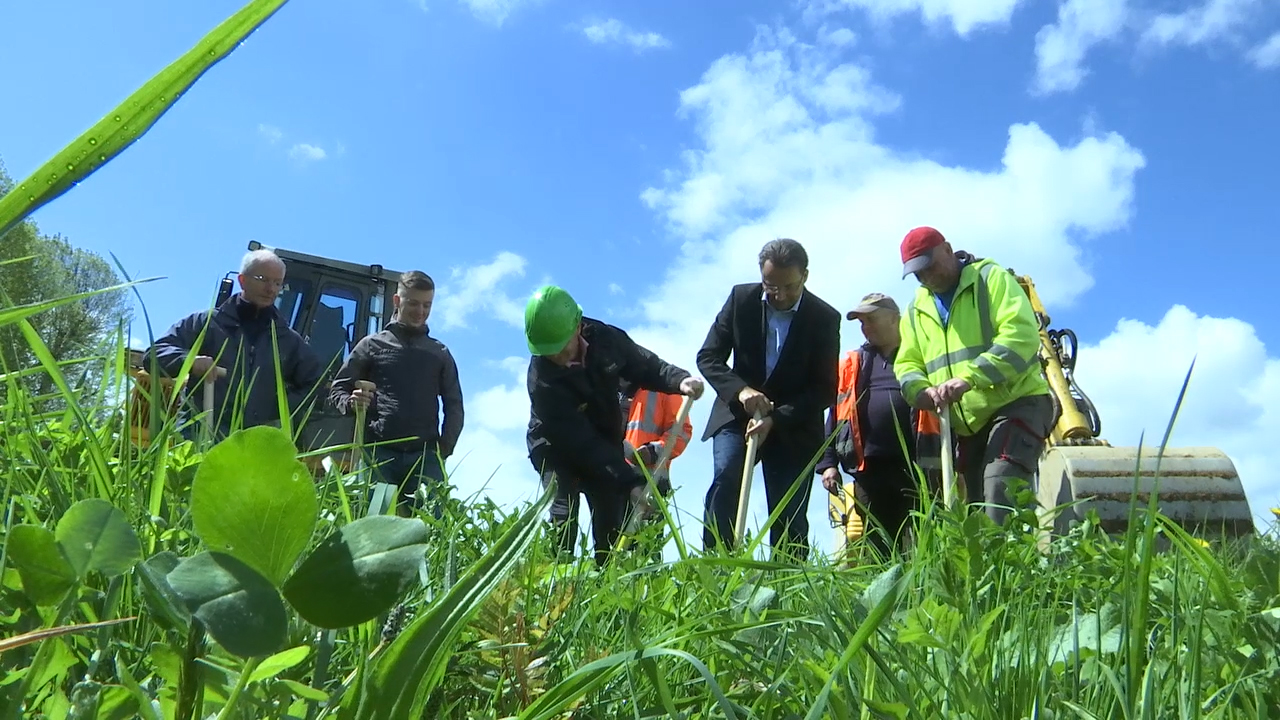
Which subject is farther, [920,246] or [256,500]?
[920,246]

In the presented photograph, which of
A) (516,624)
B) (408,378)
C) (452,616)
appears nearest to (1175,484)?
(408,378)

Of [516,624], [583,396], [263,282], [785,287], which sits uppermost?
[785,287]

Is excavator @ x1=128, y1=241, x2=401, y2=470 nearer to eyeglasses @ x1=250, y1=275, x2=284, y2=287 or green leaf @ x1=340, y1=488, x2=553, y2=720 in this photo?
eyeglasses @ x1=250, y1=275, x2=284, y2=287

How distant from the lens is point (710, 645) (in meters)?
1.10

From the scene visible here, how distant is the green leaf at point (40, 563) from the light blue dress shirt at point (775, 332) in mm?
4614

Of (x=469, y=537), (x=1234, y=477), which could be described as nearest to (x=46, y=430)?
(x=469, y=537)

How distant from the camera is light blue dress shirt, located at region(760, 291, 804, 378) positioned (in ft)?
16.7

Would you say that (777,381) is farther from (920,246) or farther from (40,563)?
(40,563)

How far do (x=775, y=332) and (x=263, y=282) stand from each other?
2485mm

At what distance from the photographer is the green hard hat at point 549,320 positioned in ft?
15.7

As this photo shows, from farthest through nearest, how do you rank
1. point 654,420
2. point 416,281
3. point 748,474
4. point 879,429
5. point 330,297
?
point 330,297
point 654,420
point 416,281
point 879,429
point 748,474

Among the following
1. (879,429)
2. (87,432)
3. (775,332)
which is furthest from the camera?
(879,429)

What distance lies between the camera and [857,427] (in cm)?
568

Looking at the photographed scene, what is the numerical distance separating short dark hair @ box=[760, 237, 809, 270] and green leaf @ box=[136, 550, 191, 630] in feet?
15.0
